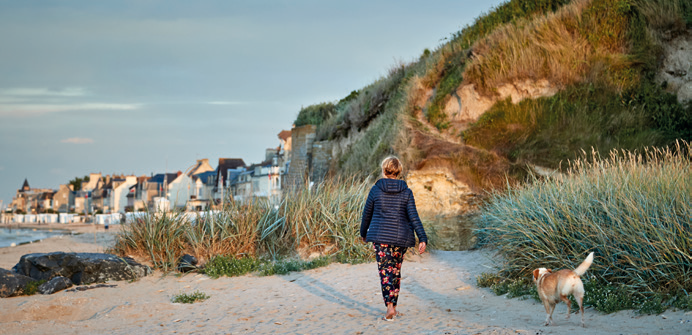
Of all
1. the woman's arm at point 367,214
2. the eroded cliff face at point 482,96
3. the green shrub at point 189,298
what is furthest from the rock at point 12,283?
the eroded cliff face at point 482,96

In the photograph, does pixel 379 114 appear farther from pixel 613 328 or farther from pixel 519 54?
pixel 613 328

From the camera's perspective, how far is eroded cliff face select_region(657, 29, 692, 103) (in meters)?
13.4

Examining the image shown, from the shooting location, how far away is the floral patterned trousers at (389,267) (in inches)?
241

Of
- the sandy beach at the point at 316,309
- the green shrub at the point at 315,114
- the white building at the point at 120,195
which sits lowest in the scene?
the sandy beach at the point at 316,309

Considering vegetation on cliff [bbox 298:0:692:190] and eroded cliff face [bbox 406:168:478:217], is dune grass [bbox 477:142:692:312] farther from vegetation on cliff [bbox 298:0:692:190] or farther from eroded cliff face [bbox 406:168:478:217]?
vegetation on cliff [bbox 298:0:692:190]

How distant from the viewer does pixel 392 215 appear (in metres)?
6.15

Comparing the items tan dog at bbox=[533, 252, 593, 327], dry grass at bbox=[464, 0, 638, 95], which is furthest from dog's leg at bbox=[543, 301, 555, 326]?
dry grass at bbox=[464, 0, 638, 95]

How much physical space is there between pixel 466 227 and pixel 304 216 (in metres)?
3.94

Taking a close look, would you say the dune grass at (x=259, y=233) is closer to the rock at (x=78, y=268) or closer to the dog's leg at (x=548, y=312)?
the rock at (x=78, y=268)

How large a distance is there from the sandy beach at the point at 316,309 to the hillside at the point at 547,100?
13.0 feet

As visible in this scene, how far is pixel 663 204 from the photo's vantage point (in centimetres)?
638

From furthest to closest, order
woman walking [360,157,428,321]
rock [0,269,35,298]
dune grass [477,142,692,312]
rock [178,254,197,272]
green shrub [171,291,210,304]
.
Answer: rock [178,254,197,272]
rock [0,269,35,298]
green shrub [171,291,210,304]
woman walking [360,157,428,321]
dune grass [477,142,692,312]

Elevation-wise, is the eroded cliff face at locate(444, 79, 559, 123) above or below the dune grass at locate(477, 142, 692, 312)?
above

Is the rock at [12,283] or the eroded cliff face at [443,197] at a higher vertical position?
the eroded cliff face at [443,197]
